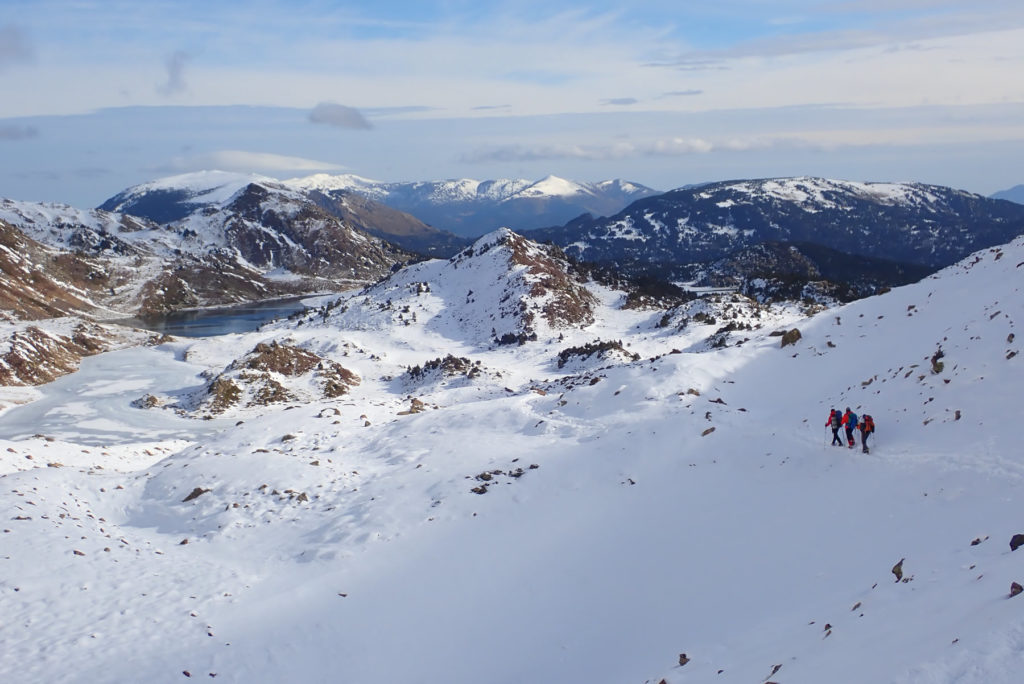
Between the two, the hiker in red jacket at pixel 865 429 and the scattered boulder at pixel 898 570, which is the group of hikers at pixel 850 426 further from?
the scattered boulder at pixel 898 570

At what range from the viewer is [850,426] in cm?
2083

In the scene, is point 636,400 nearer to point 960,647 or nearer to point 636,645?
point 636,645

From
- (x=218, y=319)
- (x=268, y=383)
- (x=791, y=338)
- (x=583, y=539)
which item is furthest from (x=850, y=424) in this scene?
(x=218, y=319)

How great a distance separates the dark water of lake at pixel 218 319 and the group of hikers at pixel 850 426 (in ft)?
353

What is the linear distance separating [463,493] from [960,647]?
672 inches

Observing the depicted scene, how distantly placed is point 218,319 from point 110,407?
98623mm

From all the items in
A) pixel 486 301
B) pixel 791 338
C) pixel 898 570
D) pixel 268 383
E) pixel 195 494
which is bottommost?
pixel 268 383

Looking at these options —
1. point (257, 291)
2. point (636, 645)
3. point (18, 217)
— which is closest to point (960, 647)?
point (636, 645)

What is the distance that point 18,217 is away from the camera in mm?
190125

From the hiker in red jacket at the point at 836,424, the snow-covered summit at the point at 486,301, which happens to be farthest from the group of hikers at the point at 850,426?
the snow-covered summit at the point at 486,301

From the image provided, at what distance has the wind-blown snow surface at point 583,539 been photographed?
12953 mm

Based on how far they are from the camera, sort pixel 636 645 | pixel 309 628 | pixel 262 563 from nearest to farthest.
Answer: pixel 636 645
pixel 309 628
pixel 262 563

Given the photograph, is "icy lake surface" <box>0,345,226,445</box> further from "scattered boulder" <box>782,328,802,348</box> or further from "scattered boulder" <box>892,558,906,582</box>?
"scattered boulder" <box>892,558,906,582</box>

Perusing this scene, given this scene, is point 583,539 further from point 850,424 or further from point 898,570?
point 850,424
